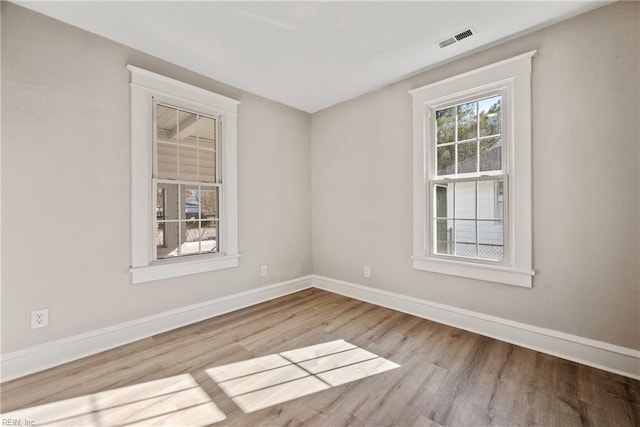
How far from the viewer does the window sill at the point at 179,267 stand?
8.11 ft

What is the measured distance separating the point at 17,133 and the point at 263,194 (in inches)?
84.4

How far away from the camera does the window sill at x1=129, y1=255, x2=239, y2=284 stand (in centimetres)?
247

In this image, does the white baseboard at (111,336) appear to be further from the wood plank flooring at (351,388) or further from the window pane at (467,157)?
the window pane at (467,157)

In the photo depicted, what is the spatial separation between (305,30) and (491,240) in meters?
2.47

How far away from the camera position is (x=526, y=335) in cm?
229

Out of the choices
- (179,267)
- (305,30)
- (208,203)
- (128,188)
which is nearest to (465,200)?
(305,30)

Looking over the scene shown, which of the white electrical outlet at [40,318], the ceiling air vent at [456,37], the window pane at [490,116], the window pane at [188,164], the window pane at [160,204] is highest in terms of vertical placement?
the ceiling air vent at [456,37]

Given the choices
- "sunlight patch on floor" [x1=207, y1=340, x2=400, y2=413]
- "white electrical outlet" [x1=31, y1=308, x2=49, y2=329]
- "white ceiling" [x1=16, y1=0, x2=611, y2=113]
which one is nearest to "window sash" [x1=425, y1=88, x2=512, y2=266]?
"white ceiling" [x1=16, y1=0, x2=611, y2=113]

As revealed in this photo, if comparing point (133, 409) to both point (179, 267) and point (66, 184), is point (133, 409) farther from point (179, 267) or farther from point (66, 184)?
point (66, 184)

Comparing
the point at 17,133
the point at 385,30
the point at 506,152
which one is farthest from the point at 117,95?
the point at 506,152

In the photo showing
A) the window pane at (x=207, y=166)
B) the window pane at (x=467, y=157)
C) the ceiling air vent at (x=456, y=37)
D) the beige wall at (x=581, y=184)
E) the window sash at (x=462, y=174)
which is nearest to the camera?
the beige wall at (x=581, y=184)

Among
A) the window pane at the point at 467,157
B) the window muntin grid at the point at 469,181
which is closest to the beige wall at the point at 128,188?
the window muntin grid at the point at 469,181

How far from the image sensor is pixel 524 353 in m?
2.19

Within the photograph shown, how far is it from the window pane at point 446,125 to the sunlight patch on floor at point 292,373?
220 centimetres
